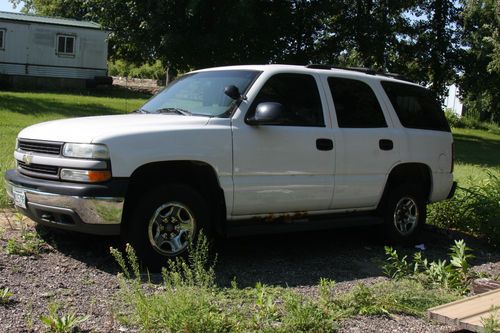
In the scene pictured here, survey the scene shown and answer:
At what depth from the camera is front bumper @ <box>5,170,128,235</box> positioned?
4867mm

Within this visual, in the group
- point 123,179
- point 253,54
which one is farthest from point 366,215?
point 253,54

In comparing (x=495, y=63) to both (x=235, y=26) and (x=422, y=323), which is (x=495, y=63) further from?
(x=422, y=323)

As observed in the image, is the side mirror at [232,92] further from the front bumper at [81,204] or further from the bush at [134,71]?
the bush at [134,71]

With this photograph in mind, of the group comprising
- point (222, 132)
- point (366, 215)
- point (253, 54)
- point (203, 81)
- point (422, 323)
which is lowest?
point (422, 323)

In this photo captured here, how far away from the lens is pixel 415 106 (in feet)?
23.8

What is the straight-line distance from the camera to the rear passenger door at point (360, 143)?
625 centimetres

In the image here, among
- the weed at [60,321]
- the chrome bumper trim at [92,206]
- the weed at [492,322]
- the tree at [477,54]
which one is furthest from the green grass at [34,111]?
the tree at [477,54]

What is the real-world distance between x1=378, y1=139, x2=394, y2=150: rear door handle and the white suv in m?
0.02

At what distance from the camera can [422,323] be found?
15.1 ft

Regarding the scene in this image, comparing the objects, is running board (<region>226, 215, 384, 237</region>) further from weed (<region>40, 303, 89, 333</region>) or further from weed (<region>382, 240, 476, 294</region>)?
weed (<region>40, 303, 89, 333</region>)

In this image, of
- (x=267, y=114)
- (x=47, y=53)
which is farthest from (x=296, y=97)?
(x=47, y=53)

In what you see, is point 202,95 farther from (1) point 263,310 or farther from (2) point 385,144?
(1) point 263,310

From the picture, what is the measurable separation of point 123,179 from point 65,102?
1954 cm

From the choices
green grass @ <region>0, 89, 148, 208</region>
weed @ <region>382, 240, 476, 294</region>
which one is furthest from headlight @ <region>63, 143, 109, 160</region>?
green grass @ <region>0, 89, 148, 208</region>
